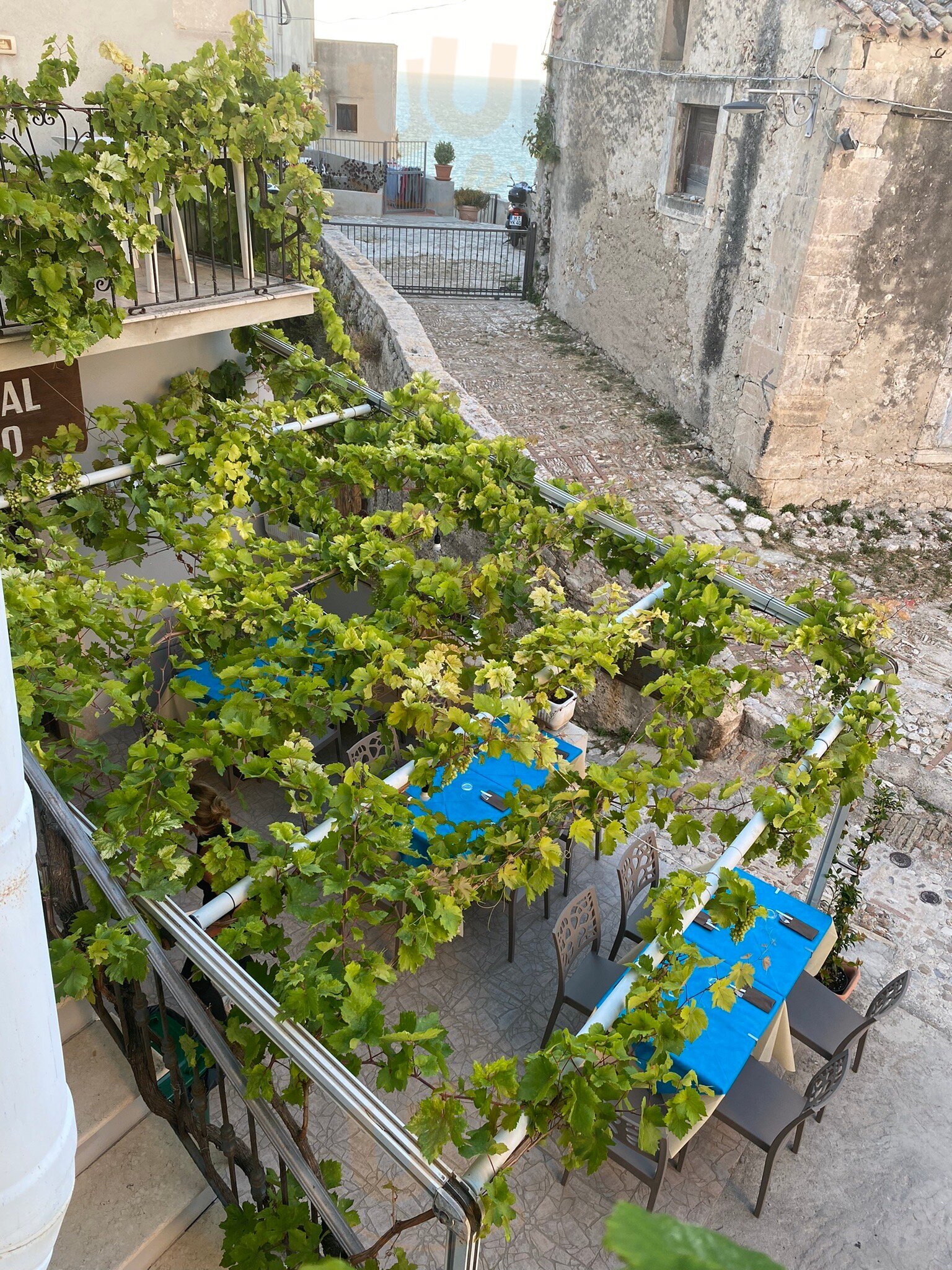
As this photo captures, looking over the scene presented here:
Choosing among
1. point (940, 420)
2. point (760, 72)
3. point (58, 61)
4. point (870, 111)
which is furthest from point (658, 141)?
point (58, 61)

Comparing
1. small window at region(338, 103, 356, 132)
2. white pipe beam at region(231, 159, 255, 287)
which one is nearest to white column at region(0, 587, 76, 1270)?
white pipe beam at region(231, 159, 255, 287)

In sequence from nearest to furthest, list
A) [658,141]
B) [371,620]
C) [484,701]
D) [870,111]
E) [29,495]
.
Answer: [484,701]
[371,620]
[29,495]
[870,111]
[658,141]

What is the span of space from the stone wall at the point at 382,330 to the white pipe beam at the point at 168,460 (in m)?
1.04

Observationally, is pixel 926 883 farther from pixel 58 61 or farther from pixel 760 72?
pixel 760 72

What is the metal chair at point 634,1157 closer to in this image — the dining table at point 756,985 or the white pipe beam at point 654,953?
the dining table at point 756,985

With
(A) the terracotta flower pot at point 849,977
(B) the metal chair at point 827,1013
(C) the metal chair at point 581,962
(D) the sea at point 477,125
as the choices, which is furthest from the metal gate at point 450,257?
(D) the sea at point 477,125

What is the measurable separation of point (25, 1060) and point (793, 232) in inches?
403

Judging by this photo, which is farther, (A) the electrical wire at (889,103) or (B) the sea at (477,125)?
(B) the sea at (477,125)

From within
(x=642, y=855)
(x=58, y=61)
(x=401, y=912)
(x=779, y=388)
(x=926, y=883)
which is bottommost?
(x=926, y=883)

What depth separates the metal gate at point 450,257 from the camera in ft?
53.7

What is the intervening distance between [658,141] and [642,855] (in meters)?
9.82

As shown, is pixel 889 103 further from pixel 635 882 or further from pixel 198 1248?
pixel 198 1248

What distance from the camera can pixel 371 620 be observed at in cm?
428

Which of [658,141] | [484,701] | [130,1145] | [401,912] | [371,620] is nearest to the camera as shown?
[130,1145]
